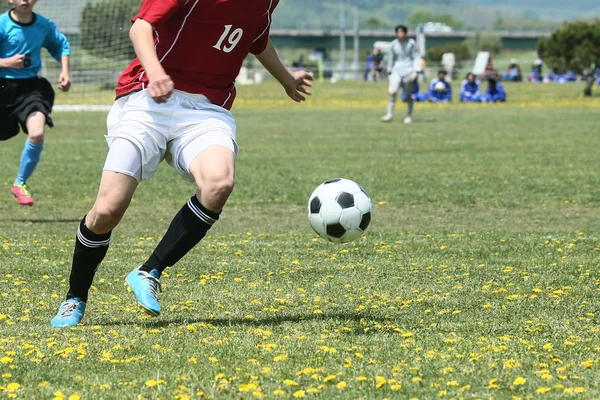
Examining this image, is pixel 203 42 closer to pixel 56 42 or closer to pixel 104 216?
pixel 104 216

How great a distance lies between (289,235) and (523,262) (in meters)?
2.49

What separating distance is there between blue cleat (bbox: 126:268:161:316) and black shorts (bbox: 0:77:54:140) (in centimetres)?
474

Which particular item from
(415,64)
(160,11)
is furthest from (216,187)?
(415,64)

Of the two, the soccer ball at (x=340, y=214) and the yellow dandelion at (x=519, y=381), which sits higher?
the yellow dandelion at (x=519, y=381)

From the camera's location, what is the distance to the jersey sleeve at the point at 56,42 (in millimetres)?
10094

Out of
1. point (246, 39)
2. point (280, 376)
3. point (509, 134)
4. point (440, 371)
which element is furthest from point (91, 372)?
point (509, 134)

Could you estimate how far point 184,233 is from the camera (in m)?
5.41

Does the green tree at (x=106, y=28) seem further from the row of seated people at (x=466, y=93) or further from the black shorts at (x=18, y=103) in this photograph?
the black shorts at (x=18, y=103)

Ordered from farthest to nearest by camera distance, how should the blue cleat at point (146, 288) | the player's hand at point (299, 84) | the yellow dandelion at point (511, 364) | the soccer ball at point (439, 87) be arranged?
the soccer ball at point (439, 87), the player's hand at point (299, 84), the blue cleat at point (146, 288), the yellow dandelion at point (511, 364)

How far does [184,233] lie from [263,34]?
1.25 metres

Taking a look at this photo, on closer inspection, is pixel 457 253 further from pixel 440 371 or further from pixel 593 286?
pixel 440 371

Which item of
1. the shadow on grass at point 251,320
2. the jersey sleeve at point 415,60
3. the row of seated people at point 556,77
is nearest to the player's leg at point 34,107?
the shadow on grass at point 251,320

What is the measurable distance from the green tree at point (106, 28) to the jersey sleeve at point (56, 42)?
17939 millimetres

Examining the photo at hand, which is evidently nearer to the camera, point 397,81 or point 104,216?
point 104,216
